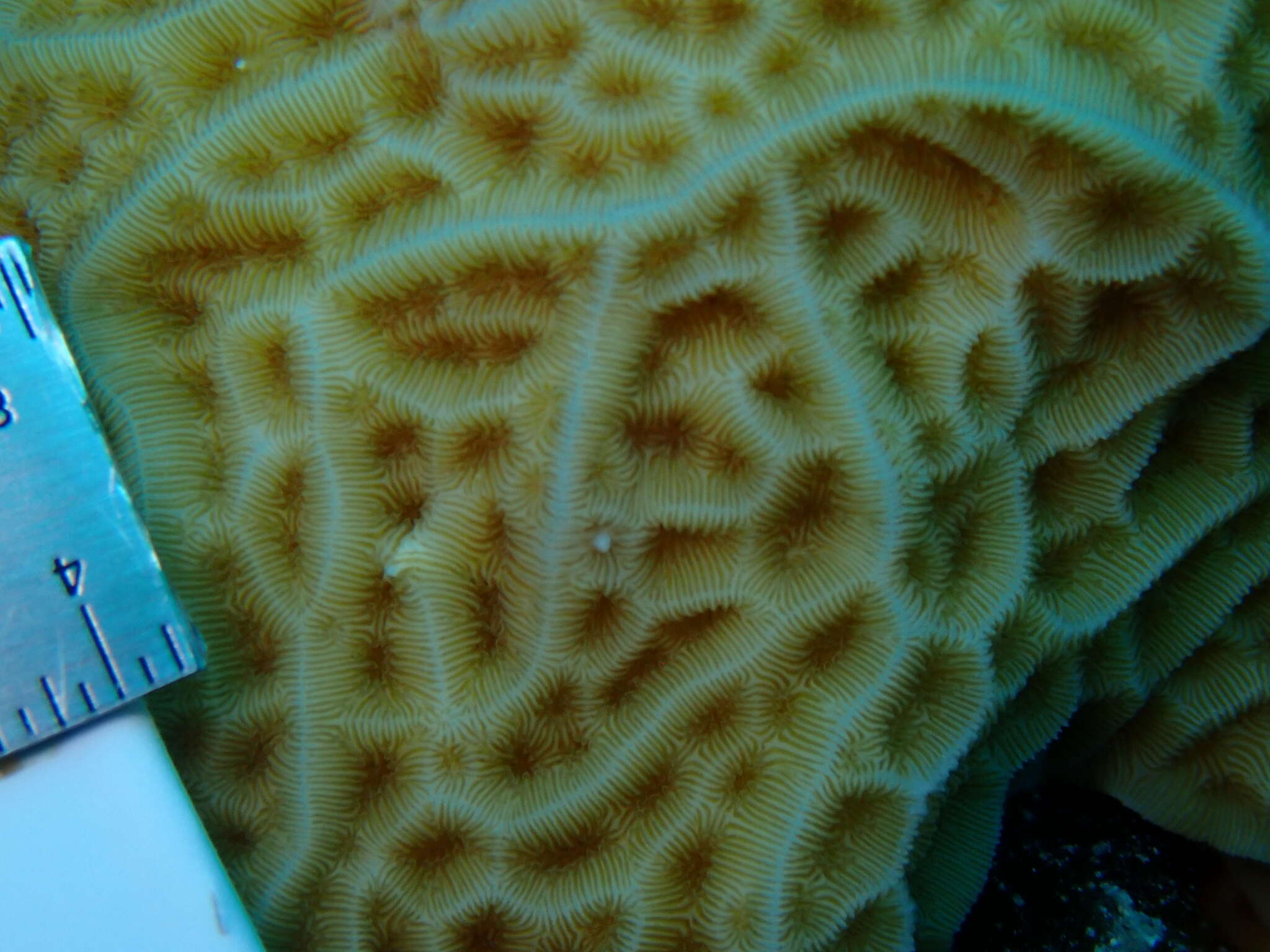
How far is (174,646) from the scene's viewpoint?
1.47 m

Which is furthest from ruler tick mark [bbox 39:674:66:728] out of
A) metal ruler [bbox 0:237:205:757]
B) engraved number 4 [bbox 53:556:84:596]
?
engraved number 4 [bbox 53:556:84:596]

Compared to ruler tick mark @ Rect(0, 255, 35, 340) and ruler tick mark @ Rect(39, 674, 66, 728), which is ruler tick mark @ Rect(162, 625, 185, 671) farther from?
ruler tick mark @ Rect(0, 255, 35, 340)

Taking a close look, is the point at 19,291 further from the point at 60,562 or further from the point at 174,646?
the point at 174,646

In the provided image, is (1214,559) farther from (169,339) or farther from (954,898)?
(169,339)

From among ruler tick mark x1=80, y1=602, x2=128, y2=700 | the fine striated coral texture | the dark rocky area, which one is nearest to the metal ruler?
ruler tick mark x1=80, y1=602, x2=128, y2=700

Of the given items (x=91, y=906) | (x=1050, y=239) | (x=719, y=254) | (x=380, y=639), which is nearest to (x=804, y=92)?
(x=719, y=254)

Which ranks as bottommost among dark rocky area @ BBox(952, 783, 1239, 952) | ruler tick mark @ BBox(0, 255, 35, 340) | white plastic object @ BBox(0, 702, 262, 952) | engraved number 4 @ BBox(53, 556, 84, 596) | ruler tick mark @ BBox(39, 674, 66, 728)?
dark rocky area @ BBox(952, 783, 1239, 952)

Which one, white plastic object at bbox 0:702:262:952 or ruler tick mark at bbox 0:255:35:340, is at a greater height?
Answer: ruler tick mark at bbox 0:255:35:340

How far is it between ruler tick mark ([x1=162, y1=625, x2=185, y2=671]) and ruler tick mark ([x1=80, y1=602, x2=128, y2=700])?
3.3 inches

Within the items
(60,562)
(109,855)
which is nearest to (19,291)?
(60,562)

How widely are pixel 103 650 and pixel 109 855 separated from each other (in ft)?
1.12

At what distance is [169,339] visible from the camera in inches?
65.6

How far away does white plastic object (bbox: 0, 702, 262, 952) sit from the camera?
1395 mm

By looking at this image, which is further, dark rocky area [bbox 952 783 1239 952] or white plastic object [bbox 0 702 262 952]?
dark rocky area [bbox 952 783 1239 952]
